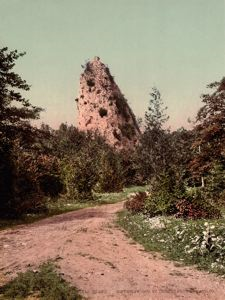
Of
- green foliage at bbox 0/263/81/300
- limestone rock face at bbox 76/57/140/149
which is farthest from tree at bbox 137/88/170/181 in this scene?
limestone rock face at bbox 76/57/140/149

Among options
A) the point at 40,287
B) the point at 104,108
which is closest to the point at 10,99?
the point at 40,287

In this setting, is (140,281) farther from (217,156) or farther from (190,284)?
(217,156)

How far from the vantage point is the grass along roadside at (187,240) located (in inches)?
465

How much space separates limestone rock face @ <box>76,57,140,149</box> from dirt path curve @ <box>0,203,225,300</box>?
200 feet

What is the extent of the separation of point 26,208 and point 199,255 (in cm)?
1340

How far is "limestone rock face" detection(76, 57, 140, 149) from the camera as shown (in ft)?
257

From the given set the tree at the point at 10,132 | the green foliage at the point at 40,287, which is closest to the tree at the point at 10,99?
the tree at the point at 10,132

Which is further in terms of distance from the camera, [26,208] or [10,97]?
[26,208]

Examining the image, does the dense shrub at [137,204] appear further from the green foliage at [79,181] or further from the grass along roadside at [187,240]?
the green foliage at [79,181]

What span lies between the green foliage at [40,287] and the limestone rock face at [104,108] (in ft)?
219

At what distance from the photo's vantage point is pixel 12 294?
29.6 ft

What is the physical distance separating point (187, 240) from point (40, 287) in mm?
5448

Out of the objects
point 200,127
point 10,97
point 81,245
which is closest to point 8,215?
point 10,97

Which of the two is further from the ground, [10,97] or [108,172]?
[10,97]
